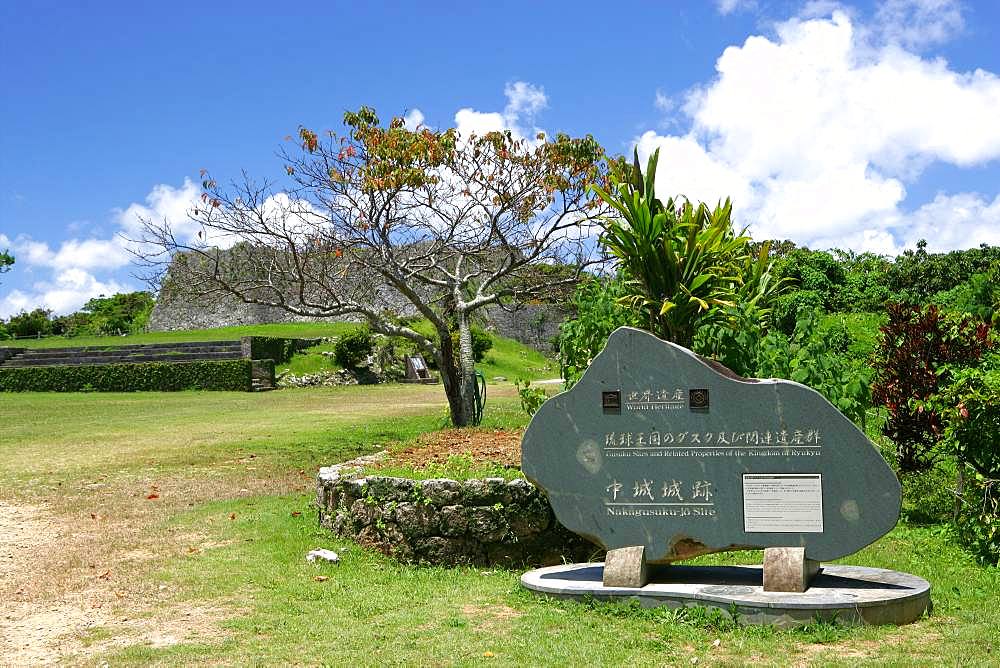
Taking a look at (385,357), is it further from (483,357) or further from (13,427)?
(13,427)

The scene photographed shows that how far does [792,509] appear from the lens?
507 cm

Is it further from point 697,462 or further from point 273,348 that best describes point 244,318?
point 697,462

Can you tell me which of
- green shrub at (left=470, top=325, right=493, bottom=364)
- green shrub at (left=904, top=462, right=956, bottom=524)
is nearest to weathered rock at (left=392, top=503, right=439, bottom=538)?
green shrub at (left=904, top=462, right=956, bottom=524)

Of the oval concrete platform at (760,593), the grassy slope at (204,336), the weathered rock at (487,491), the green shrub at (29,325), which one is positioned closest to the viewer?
the oval concrete platform at (760,593)

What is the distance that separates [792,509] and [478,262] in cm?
978

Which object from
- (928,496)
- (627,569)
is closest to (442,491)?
(627,569)

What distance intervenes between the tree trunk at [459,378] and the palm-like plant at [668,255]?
6.56m

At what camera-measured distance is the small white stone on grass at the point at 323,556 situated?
6598mm

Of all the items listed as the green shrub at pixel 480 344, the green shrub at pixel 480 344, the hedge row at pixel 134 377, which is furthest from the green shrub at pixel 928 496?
the green shrub at pixel 480 344

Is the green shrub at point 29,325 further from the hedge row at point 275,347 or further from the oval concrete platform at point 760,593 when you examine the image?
the oval concrete platform at point 760,593

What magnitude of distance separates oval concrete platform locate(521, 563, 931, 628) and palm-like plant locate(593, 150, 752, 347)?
184 centimetres

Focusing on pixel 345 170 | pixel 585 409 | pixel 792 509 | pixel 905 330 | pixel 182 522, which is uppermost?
pixel 345 170

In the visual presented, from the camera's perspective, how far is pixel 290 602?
18.5ft

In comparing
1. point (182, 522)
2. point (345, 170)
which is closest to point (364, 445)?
point (345, 170)
